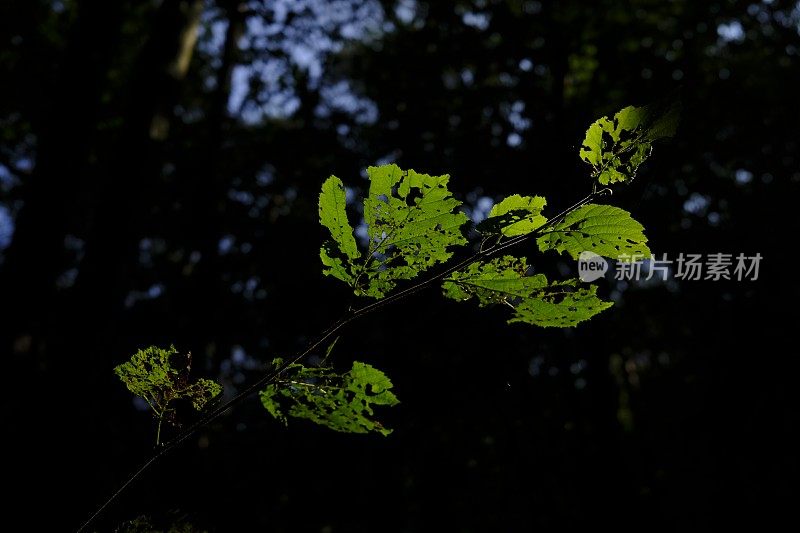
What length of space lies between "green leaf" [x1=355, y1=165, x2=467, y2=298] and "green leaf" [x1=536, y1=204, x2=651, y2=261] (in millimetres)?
132

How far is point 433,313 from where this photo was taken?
4000mm

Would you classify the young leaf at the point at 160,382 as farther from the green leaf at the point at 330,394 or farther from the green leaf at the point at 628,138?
the green leaf at the point at 628,138

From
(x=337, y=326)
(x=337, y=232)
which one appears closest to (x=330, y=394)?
(x=337, y=326)

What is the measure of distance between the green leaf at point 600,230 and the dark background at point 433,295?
2075mm

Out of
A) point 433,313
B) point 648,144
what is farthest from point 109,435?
point 648,144

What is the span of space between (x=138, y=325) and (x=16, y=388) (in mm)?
4019

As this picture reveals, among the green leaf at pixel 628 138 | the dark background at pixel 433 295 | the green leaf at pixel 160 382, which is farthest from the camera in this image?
the dark background at pixel 433 295

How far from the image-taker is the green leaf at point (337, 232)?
67 centimetres

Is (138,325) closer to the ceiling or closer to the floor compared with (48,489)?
closer to the floor

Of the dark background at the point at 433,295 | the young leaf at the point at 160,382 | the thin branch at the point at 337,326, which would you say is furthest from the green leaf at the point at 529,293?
the dark background at the point at 433,295

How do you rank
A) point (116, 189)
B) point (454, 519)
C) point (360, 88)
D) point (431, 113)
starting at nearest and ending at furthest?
1. point (116, 189)
2. point (431, 113)
3. point (454, 519)
4. point (360, 88)

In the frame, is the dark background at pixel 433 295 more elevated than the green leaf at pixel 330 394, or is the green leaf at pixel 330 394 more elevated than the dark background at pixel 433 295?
the green leaf at pixel 330 394

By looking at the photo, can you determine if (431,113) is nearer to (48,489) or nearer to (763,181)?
(763,181)

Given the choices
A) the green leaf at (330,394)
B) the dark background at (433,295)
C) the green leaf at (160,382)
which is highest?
the green leaf at (160,382)
